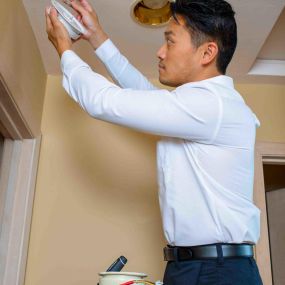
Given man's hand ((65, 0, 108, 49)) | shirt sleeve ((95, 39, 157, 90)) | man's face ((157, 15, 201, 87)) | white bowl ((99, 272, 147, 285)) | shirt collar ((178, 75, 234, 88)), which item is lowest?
white bowl ((99, 272, 147, 285))

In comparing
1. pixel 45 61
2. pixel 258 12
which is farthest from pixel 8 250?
pixel 258 12

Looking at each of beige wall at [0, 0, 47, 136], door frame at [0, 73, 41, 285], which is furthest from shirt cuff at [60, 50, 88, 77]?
door frame at [0, 73, 41, 285]

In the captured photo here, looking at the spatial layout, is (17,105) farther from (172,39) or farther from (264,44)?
(264,44)

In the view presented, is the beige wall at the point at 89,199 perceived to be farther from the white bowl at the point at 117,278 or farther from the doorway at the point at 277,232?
the doorway at the point at 277,232

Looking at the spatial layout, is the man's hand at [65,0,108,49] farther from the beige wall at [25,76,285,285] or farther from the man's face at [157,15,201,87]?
the beige wall at [25,76,285,285]

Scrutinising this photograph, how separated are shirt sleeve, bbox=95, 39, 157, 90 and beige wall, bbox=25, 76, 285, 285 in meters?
0.48

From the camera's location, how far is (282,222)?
2.54 m

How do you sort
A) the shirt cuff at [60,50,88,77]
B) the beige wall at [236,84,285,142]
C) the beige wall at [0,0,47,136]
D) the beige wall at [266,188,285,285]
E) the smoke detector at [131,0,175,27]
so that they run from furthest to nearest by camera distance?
the beige wall at [266,188,285,285] → the beige wall at [236,84,285,142] → the smoke detector at [131,0,175,27] → the beige wall at [0,0,47,136] → the shirt cuff at [60,50,88,77]

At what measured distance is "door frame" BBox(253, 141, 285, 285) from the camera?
5.31 ft

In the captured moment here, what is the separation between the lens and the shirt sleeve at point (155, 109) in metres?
0.90

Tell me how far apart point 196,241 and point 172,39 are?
54cm

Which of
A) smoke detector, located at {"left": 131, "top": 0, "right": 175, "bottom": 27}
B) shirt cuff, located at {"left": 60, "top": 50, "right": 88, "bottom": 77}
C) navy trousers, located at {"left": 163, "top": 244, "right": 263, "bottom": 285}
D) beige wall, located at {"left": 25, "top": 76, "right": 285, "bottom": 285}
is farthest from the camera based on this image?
beige wall, located at {"left": 25, "top": 76, "right": 285, "bottom": 285}

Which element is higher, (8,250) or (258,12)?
(258,12)

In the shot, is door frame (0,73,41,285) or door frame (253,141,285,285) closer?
door frame (0,73,41,285)
